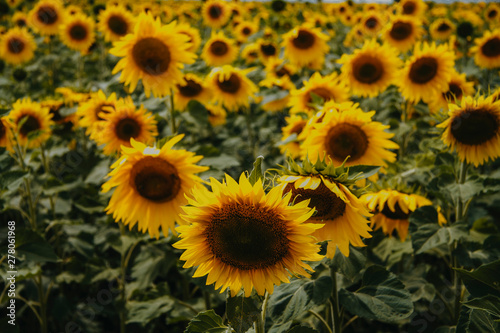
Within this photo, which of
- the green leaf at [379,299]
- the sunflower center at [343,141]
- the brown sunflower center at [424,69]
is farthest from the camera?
the brown sunflower center at [424,69]

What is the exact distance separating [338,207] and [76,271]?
9.33 ft

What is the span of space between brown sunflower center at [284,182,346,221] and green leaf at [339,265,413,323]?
0.63 metres

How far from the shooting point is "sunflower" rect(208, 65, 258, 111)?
423cm

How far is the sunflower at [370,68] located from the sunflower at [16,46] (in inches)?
209

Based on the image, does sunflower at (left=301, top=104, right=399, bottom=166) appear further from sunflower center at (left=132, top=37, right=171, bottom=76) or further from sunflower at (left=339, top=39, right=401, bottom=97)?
sunflower at (left=339, top=39, right=401, bottom=97)

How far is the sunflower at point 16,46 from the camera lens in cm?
636

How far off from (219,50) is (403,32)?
250cm

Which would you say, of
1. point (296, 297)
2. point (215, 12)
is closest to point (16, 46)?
point (215, 12)

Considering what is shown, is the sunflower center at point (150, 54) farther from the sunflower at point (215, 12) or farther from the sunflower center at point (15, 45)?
the sunflower at point (215, 12)

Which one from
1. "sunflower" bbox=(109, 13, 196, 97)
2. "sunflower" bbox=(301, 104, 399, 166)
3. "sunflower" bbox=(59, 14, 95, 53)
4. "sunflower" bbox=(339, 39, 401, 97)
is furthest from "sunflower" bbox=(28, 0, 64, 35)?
"sunflower" bbox=(301, 104, 399, 166)

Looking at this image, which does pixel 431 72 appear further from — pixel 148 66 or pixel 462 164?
pixel 148 66

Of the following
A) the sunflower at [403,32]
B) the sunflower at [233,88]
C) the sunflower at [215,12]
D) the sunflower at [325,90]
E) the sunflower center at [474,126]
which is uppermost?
the sunflower at [215,12]

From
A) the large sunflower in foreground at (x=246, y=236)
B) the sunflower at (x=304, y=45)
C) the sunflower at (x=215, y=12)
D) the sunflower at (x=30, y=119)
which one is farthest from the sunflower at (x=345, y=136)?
the sunflower at (x=215, y=12)

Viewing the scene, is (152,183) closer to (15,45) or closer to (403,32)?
(403,32)
